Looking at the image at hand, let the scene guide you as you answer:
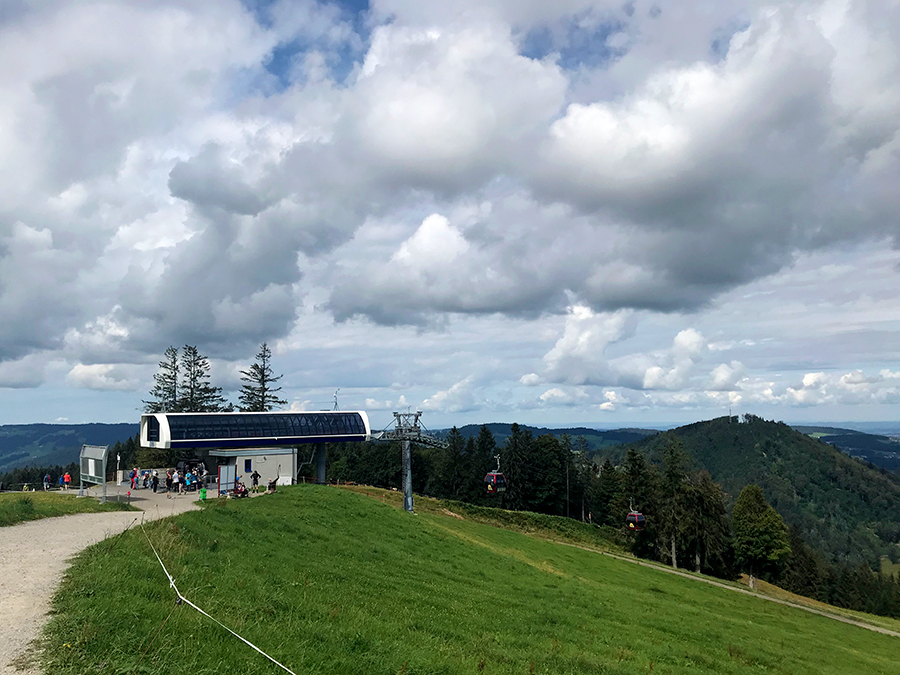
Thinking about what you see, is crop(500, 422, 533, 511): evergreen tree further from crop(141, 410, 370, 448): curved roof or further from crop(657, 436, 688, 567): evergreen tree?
crop(141, 410, 370, 448): curved roof

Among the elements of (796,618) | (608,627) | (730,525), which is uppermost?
(608,627)

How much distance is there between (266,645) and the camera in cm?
1084

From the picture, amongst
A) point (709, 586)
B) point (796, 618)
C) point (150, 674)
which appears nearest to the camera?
point (150, 674)

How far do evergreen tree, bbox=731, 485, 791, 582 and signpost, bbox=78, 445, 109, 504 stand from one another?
7896 cm

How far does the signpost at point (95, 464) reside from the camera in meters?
30.8

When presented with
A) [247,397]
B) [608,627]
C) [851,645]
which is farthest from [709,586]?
[247,397]

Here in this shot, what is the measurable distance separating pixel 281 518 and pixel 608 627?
14.8 meters

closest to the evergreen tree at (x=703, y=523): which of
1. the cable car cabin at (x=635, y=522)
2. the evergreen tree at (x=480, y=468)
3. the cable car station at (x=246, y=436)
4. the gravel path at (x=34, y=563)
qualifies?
the cable car cabin at (x=635, y=522)

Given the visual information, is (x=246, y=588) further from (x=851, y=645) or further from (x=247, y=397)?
(x=247, y=397)

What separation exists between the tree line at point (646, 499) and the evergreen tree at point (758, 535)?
0.42 feet

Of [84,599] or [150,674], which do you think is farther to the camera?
[84,599]

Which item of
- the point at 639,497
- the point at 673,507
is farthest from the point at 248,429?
the point at 639,497

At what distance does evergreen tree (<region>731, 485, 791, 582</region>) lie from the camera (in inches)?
3140

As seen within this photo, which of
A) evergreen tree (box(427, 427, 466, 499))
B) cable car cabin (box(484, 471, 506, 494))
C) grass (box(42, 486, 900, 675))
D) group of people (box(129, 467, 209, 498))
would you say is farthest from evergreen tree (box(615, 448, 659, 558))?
group of people (box(129, 467, 209, 498))
